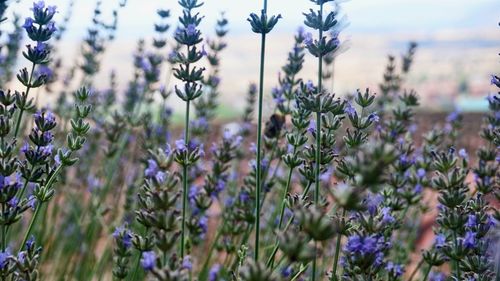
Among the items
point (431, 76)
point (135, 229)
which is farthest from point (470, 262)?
point (431, 76)

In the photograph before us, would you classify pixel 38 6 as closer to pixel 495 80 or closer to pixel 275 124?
pixel 275 124

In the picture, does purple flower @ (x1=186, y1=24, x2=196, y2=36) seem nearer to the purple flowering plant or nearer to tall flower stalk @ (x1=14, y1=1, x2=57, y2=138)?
the purple flowering plant

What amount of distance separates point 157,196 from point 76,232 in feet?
8.34

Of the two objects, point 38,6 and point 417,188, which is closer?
point 38,6

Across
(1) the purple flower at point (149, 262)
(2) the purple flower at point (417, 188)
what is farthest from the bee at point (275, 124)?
(1) the purple flower at point (149, 262)

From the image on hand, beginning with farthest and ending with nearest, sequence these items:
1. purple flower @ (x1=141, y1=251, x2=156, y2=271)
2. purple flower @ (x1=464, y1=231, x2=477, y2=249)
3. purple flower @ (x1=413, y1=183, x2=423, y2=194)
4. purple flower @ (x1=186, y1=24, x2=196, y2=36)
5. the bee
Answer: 1. purple flower @ (x1=413, y1=183, x2=423, y2=194)
2. the bee
3. purple flower @ (x1=186, y1=24, x2=196, y2=36)
4. purple flower @ (x1=464, y1=231, x2=477, y2=249)
5. purple flower @ (x1=141, y1=251, x2=156, y2=271)

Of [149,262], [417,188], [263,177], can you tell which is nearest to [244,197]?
[263,177]

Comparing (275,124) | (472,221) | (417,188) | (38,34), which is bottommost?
(472,221)

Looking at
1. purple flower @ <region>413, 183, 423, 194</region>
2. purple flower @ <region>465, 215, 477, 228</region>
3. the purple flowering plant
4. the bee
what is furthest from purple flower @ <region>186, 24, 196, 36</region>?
purple flower @ <region>413, 183, 423, 194</region>

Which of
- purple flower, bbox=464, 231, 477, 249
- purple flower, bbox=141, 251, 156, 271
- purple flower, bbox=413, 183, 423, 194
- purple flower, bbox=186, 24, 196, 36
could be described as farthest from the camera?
purple flower, bbox=413, 183, 423, 194

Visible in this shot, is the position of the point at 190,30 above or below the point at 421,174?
above

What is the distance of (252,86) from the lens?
3539 mm

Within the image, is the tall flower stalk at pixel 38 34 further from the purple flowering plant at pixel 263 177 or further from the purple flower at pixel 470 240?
the purple flower at pixel 470 240

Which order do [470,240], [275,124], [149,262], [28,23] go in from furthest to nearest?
[275,124], [28,23], [470,240], [149,262]
